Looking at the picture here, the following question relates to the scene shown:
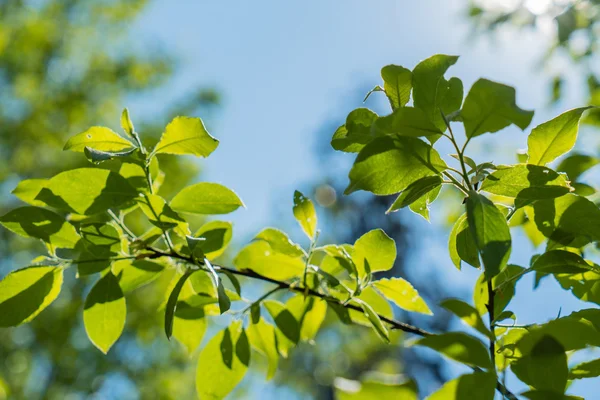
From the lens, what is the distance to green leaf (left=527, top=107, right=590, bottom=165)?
0.47 meters

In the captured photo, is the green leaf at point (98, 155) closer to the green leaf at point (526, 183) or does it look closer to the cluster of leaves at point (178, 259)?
the cluster of leaves at point (178, 259)

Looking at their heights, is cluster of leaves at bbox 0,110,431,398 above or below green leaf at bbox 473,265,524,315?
below

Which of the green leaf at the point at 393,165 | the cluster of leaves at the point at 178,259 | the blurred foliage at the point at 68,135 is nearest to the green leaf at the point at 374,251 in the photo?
the cluster of leaves at the point at 178,259

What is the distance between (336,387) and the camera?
0.26m

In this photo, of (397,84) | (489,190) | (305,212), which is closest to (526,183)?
(489,190)

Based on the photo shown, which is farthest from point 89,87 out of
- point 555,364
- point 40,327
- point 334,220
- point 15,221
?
point 555,364

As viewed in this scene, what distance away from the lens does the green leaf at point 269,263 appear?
0.65 metres

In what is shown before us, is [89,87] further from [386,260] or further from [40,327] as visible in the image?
[386,260]

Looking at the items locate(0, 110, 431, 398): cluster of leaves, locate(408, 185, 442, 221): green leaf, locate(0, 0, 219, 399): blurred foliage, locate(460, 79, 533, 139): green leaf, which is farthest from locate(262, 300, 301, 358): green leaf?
locate(0, 0, 219, 399): blurred foliage

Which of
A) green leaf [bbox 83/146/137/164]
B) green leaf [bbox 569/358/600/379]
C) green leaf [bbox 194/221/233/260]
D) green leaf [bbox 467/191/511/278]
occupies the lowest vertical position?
green leaf [bbox 194/221/233/260]

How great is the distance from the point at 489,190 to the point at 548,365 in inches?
7.0

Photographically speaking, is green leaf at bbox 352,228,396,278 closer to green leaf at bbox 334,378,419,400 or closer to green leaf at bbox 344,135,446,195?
green leaf at bbox 344,135,446,195

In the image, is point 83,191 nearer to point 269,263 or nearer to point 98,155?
point 98,155

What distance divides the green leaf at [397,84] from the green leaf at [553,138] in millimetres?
126
